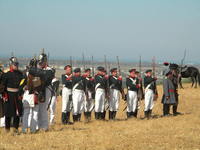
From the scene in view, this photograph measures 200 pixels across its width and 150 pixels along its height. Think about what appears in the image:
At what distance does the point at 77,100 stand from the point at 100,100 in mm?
1018

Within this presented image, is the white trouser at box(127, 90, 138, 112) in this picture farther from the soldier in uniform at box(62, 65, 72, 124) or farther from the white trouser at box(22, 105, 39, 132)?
the white trouser at box(22, 105, 39, 132)

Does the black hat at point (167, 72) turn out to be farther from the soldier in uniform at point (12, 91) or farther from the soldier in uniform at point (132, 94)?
the soldier in uniform at point (12, 91)

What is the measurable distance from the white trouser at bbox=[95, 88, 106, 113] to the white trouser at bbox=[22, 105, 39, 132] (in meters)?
4.04

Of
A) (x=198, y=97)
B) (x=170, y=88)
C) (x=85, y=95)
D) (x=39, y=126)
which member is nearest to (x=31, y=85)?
(x=39, y=126)

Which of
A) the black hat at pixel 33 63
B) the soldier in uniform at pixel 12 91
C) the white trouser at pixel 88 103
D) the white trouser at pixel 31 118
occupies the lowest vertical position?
the white trouser at pixel 88 103

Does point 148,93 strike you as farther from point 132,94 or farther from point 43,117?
point 43,117

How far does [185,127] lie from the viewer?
11.9m

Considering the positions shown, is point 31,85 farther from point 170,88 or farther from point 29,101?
point 170,88

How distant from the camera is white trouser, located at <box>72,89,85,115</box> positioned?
45.8ft

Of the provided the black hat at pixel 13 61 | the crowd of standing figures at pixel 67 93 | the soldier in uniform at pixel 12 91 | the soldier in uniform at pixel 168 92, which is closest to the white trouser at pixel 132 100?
the crowd of standing figures at pixel 67 93

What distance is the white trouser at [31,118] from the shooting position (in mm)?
10686

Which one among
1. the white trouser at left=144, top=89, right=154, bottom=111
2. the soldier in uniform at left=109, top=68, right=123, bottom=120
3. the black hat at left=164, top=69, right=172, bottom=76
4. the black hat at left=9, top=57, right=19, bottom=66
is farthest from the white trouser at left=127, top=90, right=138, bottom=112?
the black hat at left=9, top=57, right=19, bottom=66

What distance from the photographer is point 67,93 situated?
14094mm

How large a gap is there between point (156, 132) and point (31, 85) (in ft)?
11.6
